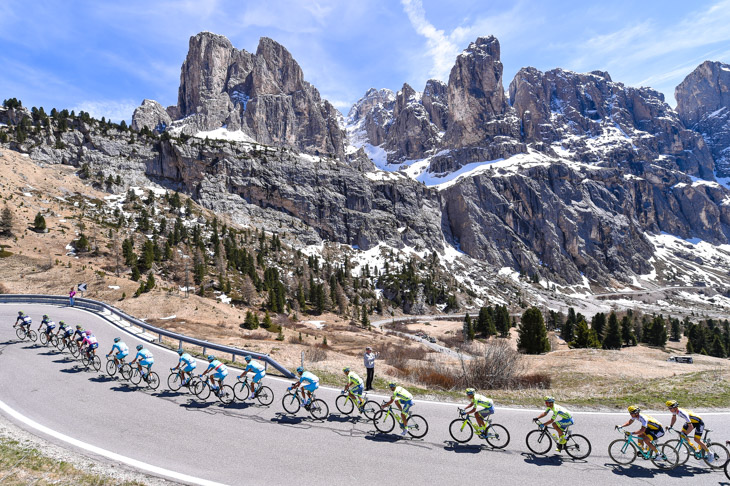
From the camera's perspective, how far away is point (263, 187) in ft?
497

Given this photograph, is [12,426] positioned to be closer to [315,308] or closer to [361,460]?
[361,460]

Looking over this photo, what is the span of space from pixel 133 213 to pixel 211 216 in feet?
86.1

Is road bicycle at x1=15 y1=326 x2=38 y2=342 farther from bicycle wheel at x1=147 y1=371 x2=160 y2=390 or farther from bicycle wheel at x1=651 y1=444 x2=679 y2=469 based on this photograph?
bicycle wheel at x1=651 y1=444 x2=679 y2=469

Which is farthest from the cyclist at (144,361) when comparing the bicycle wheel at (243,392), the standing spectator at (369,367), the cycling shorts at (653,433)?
the cycling shorts at (653,433)

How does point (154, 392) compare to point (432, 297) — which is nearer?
point (154, 392)

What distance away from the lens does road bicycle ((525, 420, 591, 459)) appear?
30.2ft

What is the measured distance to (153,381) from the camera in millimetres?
14266

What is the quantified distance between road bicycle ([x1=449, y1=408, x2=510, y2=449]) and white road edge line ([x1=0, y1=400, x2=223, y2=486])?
21.8 ft

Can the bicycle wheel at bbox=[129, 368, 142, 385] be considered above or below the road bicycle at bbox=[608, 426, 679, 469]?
below

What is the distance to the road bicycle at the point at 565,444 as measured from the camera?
9.22 m

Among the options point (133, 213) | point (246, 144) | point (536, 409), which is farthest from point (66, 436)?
point (246, 144)

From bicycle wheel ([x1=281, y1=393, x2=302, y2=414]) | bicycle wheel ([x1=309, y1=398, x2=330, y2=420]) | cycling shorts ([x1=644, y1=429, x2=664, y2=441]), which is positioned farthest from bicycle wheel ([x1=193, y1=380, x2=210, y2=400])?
cycling shorts ([x1=644, y1=429, x2=664, y2=441])

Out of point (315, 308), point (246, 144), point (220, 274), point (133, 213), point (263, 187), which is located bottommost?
point (315, 308)

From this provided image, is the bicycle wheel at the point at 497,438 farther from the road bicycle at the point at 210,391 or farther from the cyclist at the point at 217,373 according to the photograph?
the cyclist at the point at 217,373
